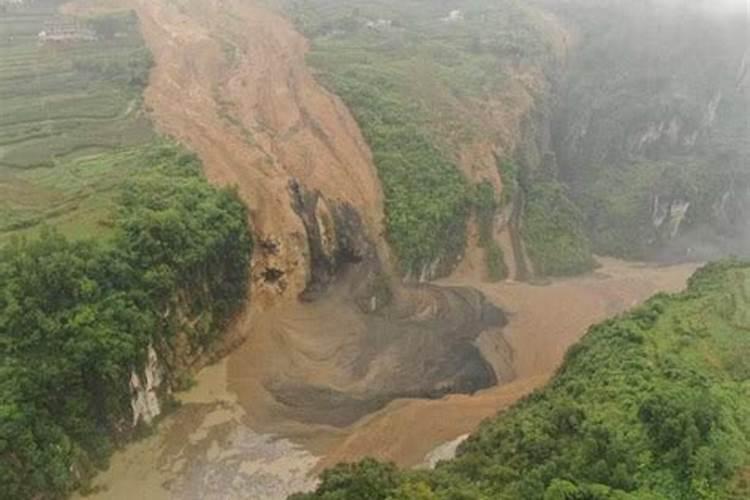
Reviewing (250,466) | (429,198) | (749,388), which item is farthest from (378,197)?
(749,388)

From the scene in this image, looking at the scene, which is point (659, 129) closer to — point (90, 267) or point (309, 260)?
point (309, 260)

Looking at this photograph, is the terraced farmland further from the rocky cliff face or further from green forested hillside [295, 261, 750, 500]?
the rocky cliff face

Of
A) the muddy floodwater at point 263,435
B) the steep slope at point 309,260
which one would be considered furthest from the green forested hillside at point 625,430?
the steep slope at point 309,260

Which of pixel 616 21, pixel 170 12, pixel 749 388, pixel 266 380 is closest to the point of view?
pixel 749 388

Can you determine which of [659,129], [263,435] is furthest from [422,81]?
[263,435]

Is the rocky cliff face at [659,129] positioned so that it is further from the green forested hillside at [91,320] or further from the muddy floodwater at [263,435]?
the green forested hillside at [91,320]

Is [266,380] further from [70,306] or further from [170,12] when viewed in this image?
[170,12]
